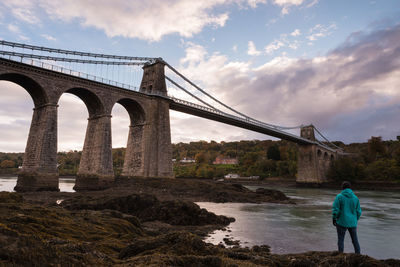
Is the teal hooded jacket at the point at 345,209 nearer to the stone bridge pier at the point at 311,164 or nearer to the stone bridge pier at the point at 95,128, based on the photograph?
the stone bridge pier at the point at 95,128

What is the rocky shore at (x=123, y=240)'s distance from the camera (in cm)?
240

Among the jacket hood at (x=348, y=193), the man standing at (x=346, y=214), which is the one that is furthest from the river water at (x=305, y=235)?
the jacket hood at (x=348, y=193)

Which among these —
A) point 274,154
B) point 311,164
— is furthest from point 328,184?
point 274,154

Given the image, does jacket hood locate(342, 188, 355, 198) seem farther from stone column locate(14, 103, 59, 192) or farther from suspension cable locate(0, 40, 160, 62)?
suspension cable locate(0, 40, 160, 62)

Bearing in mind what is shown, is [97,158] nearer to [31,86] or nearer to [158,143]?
[158,143]

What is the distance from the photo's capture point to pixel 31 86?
22.0 metres

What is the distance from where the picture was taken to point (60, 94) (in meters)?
22.9

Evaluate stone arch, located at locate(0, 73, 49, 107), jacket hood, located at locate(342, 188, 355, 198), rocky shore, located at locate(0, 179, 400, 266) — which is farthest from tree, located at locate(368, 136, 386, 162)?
jacket hood, located at locate(342, 188, 355, 198)

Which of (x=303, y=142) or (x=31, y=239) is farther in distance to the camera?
(x=303, y=142)

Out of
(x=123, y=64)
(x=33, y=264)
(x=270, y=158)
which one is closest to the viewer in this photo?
(x=33, y=264)

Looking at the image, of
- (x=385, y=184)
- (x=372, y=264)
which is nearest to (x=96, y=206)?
(x=372, y=264)

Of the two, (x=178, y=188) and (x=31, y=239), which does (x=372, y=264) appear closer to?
(x=31, y=239)

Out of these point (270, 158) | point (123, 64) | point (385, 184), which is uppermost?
point (123, 64)

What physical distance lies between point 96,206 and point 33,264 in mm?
10689
